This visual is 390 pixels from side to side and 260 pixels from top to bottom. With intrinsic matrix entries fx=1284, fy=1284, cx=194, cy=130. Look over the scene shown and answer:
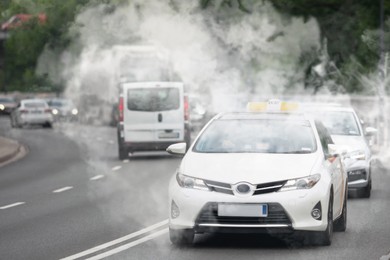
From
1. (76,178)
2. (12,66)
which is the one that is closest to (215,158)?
(76,178)

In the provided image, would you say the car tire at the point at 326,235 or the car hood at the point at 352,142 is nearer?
the car tire at the point at 326,235

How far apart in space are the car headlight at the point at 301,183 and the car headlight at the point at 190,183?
76cm

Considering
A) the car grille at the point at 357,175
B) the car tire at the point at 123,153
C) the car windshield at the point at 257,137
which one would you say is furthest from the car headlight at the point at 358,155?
the car tire at the point at 123,153

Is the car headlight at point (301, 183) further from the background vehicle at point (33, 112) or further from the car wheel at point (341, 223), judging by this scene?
the background vehicle at point (33, 112)

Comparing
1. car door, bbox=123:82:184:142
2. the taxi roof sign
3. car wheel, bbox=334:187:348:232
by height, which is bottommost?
car door, bbox=123:82:184:142

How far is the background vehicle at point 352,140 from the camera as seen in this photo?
18.8m

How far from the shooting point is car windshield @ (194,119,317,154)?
1329 centimetres

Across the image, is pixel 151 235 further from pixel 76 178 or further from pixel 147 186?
pixel 76 178

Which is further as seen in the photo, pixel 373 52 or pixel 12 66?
pixel 373 52

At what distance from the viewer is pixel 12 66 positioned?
40.2m

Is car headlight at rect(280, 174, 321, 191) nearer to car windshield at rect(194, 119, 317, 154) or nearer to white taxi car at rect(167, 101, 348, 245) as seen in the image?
white taxi car at rect(167, 101, 348, 245)

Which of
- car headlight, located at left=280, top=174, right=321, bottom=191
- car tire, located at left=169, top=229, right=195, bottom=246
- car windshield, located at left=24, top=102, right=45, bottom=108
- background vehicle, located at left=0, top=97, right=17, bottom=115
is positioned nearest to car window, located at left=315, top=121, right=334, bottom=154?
car headlight, located at left=280, top=174, right=321, bottom=191

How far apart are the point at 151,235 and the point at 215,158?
148cm

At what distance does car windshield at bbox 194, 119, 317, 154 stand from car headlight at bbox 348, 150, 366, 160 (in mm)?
5305
